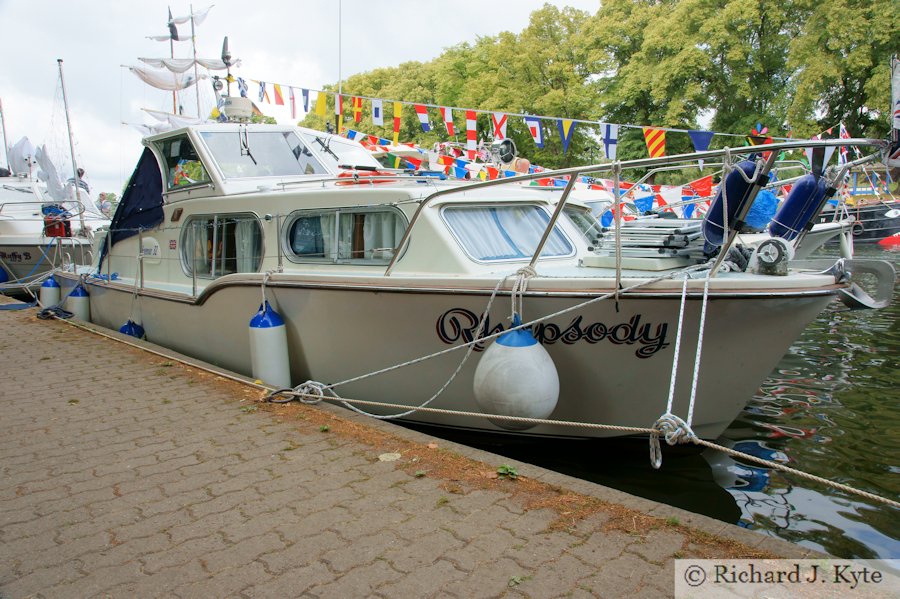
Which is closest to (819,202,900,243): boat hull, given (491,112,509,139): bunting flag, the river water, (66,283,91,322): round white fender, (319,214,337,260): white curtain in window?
(491,112,509,139): bunting flag

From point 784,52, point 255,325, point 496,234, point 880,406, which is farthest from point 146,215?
point 784,52

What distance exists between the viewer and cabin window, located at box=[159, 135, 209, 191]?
673 centimetres

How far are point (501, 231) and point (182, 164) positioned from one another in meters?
3.91

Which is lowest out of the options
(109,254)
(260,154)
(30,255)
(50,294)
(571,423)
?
(50,294)

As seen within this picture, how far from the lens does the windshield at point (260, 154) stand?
265 inches

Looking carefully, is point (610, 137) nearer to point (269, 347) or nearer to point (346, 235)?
point (346, 235)

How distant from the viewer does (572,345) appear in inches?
162

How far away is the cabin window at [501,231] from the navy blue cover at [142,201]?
4003 mm

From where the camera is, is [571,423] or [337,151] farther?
[337,151]

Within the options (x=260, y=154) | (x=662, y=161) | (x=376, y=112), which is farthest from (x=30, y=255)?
(x=662, y=161)

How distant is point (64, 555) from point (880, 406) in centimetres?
666

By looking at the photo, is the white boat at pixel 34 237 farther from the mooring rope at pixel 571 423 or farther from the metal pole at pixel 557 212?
the metal pole at pixel 557 212

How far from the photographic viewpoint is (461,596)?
2.45 metres

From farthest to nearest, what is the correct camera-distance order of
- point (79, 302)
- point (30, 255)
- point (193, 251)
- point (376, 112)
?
1. point (376, 112)
2. point (30, 255)
3. point (79, 302)
4. point (193, 251)
